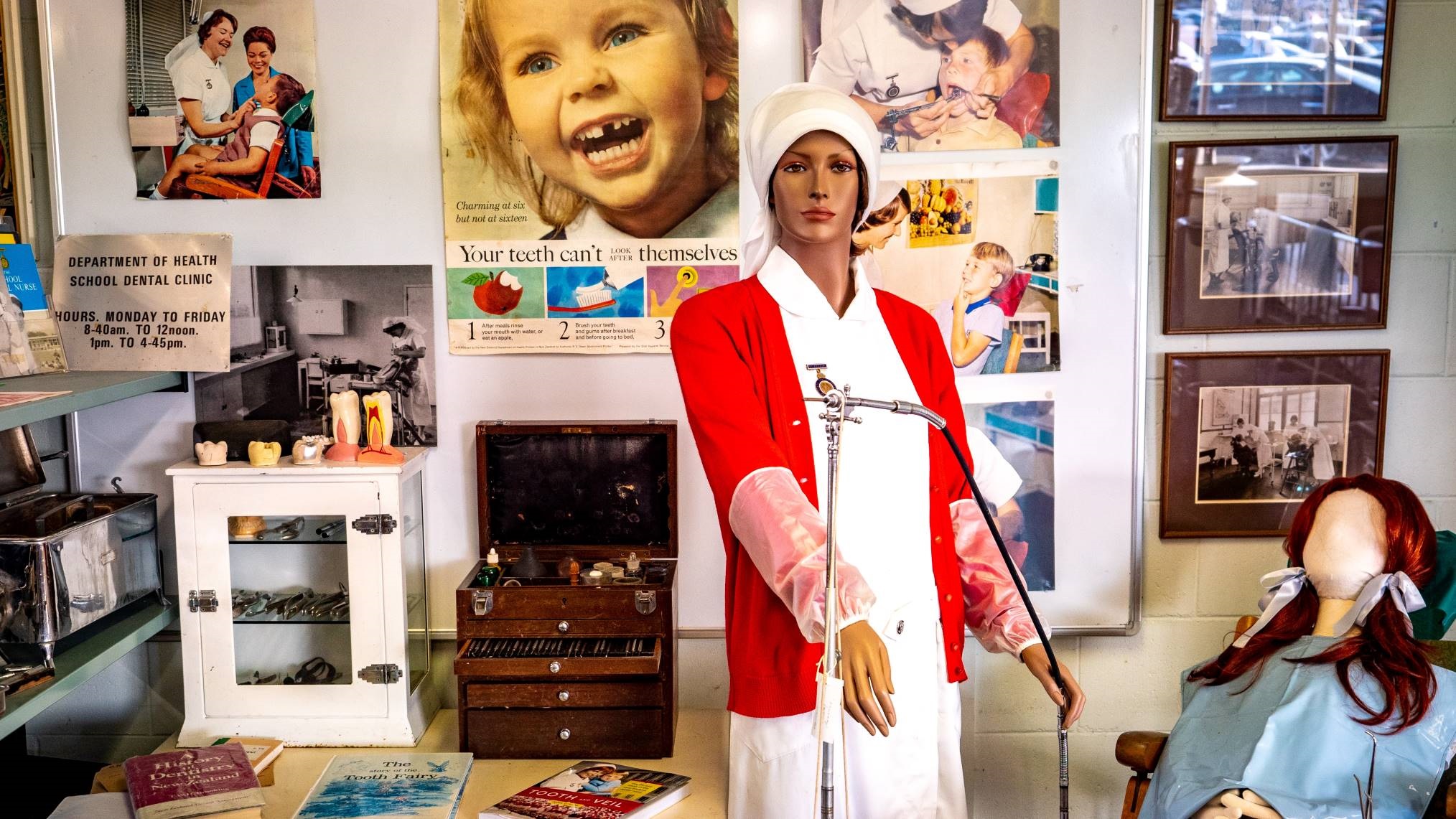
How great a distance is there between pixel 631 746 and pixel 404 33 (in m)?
1.55

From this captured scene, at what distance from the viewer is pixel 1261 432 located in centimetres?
240

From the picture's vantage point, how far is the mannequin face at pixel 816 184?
66.7 inches

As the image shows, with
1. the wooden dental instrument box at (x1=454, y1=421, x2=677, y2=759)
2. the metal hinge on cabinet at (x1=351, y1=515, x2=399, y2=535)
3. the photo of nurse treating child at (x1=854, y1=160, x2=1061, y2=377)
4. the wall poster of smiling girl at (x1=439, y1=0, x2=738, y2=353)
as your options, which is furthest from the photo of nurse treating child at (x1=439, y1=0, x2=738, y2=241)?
the wooden dental instrument box at (x1=454, y1=421, x2=677, y2=759)

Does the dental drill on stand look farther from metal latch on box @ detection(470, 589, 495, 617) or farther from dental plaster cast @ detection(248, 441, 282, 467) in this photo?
dental plaster cast @ detection(248, 441, 282, 467)

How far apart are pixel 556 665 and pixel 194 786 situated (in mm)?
648

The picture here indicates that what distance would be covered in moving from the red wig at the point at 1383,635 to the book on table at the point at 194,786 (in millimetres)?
1717

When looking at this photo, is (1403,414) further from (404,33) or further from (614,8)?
(404,33)

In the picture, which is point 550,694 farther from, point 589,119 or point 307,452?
point 589,119

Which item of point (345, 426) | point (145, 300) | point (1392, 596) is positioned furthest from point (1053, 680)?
point (145, 300)

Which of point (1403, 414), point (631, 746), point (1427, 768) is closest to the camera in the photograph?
point (1427, 768)

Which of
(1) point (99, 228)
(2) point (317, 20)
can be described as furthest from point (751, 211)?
(1) point (99, 228)

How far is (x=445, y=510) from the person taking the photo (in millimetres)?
2396

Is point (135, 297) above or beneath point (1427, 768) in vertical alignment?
above

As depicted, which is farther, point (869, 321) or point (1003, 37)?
point (1003, 37)
